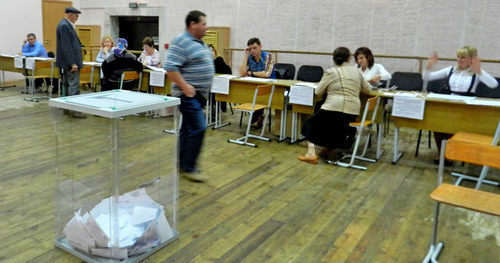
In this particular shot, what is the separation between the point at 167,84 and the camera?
620 centimetres

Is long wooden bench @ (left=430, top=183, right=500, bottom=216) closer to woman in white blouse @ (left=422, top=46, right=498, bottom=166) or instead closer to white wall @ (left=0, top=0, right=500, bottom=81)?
woman in white blouse @ (left=422, top=46, right=498, bottom=166)

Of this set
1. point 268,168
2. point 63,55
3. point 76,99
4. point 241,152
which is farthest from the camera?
point 63,55

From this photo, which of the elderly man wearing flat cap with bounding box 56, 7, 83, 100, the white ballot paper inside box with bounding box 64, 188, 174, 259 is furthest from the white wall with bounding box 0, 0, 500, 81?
the white ballot paper inside box with bounding box 64, 188, 174, 259

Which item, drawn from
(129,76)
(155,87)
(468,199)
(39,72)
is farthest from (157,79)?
(468,199)

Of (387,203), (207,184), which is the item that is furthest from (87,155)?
(387,203)

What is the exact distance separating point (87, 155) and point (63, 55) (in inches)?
80.8

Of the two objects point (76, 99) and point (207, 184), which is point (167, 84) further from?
point (76, 99)

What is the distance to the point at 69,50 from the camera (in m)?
5.64

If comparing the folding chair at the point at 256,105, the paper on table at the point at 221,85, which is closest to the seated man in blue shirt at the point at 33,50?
the paper on table at the point at 221,85

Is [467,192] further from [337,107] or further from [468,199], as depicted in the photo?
[337,107]

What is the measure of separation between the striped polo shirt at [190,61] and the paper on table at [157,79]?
2.71m

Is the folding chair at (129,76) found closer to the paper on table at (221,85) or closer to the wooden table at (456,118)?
the paper on table at (221,85)

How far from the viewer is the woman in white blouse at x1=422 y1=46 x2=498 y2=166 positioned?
4.27 meters

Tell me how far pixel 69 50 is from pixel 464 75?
4.91 metres
